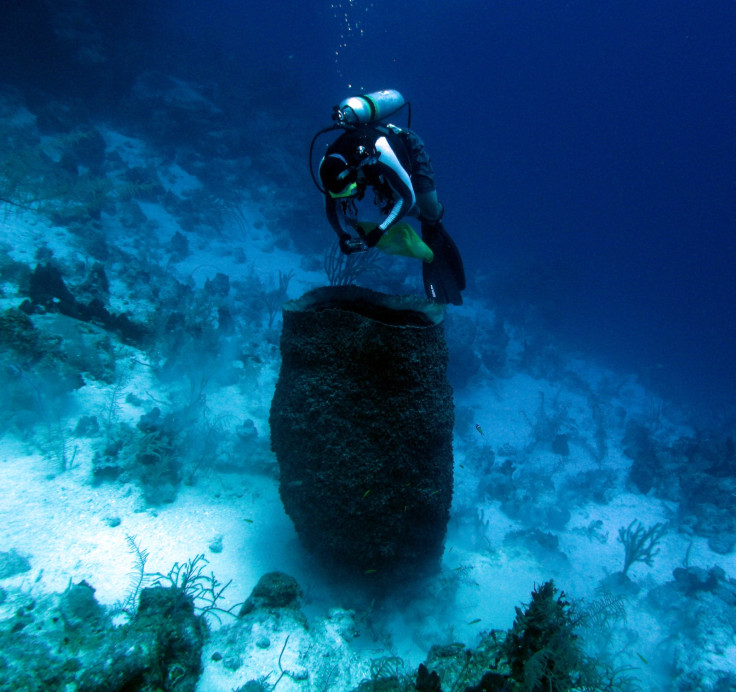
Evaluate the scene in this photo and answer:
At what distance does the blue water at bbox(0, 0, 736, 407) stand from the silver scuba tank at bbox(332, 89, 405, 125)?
15.6m

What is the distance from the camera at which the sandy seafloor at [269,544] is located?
9.69 feet

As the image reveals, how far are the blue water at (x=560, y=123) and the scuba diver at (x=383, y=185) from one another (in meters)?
14.9

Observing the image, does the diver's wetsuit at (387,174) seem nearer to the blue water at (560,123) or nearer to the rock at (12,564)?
the rock at (12,564)

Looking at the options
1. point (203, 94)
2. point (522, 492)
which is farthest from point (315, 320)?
point (203, 94)

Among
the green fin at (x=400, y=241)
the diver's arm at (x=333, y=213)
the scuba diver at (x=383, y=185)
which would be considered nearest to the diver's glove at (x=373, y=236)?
the scuba diver at (x=383, y=185)

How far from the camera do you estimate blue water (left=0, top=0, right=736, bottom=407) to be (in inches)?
918

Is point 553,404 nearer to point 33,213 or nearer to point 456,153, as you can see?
point 33,213

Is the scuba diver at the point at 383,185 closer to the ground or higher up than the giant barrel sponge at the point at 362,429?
higher up

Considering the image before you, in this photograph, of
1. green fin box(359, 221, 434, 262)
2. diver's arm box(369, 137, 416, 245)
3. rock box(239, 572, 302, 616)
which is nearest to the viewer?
rock box(239, 572, 302, 616)

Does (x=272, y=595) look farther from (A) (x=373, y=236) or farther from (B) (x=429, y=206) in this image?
(B) (x=429, y=206)

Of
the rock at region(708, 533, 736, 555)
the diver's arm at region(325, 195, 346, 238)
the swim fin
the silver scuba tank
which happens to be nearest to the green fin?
the diver's arm at region(325, 195, 346, 238)

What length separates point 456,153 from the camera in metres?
51.4

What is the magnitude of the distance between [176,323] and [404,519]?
17.8ft

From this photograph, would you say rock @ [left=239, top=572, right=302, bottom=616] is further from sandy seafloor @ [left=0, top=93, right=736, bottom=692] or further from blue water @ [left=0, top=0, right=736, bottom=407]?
blue water @ [left=0, top=0, right=736, bottom=407]
